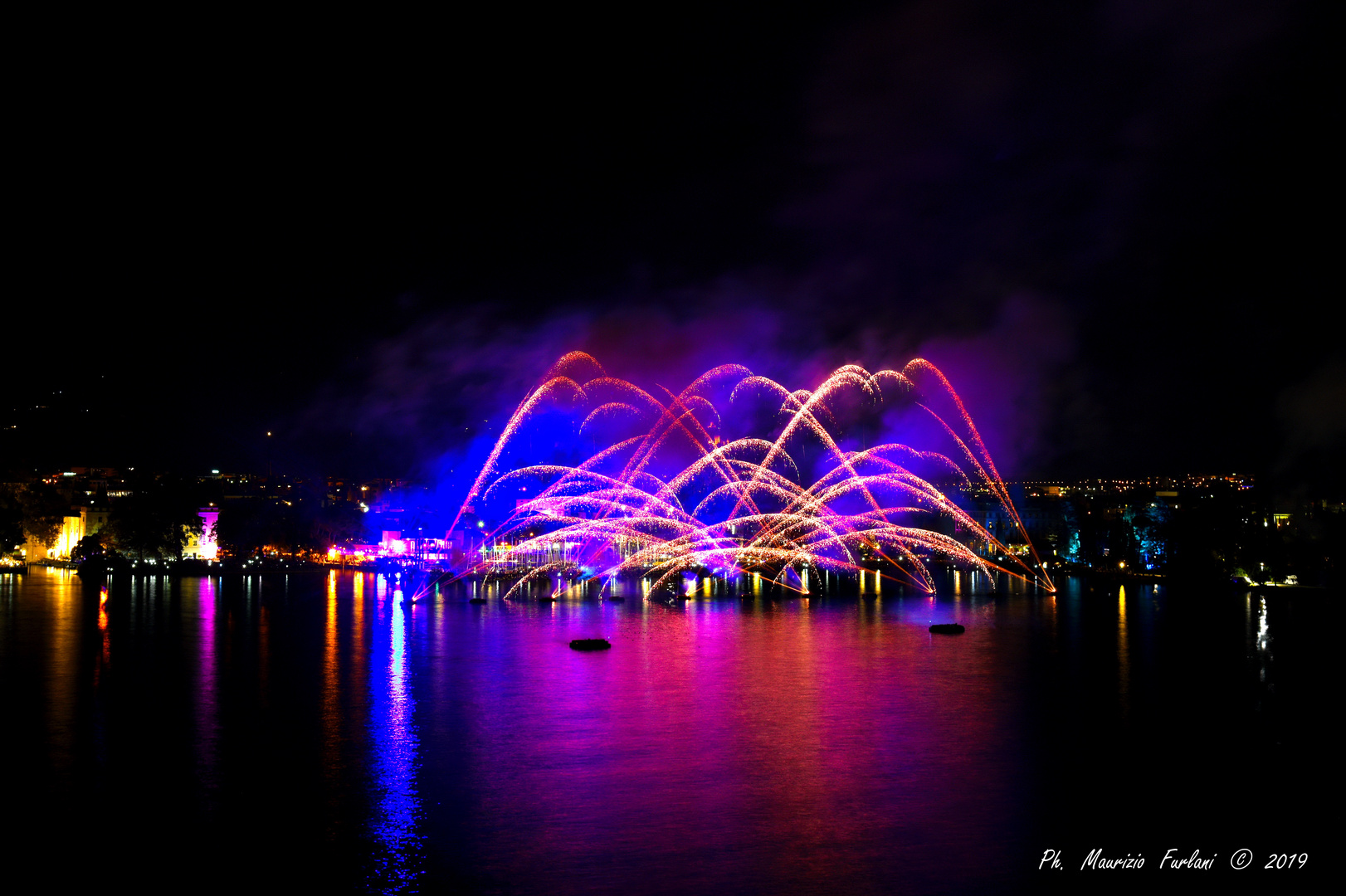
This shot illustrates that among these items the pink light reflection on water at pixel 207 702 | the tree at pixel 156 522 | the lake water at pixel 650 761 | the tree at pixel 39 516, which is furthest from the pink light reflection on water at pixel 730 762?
the tree at pixel 156 522

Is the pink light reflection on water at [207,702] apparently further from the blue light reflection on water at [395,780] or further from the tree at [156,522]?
the tree at [156,522]

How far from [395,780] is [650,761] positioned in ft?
14.0

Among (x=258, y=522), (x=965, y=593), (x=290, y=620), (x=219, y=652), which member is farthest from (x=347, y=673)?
(x=258, y=522)

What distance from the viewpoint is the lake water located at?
42.5 feet

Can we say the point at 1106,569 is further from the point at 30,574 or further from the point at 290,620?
the point at 30,574

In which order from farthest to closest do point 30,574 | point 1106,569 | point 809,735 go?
1. point 1106,569
2. point 30,574
3. point 809,735

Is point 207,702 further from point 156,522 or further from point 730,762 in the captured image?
point 156,522

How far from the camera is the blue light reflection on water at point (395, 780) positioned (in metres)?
12.6

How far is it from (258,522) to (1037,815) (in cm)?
13176

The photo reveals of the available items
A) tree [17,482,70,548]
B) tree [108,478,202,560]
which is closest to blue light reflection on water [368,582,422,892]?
tree [17,482,70,548]

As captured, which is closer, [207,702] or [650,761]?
[650,761]

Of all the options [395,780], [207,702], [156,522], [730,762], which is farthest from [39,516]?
[730,762]

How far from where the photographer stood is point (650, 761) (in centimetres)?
1808

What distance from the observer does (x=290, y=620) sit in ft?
147
